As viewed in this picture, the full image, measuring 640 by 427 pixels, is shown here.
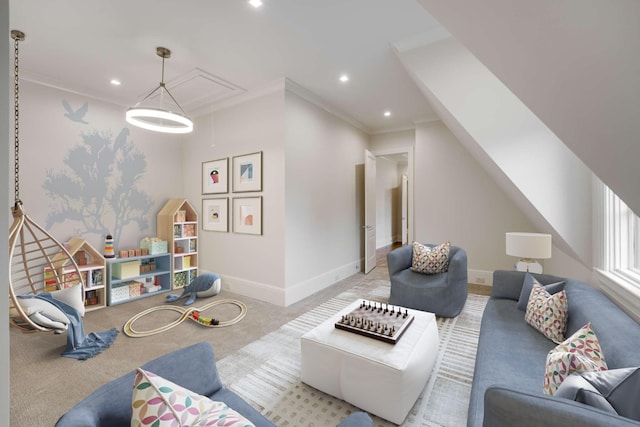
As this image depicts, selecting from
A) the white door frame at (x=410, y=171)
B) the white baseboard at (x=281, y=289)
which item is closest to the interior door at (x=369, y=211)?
the white door frame at (x=410, y=171)

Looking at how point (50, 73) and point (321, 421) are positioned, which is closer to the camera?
point (321, 421)

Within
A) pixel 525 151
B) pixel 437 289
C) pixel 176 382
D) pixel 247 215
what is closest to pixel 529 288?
pixel 437 289

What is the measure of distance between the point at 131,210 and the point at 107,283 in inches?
43.1

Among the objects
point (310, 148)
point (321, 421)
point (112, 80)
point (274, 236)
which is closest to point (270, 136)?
point (310, 148)

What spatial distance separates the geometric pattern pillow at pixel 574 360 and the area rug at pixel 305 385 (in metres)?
0.72

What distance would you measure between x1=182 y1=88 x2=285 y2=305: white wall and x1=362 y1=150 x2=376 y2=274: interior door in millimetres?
1984

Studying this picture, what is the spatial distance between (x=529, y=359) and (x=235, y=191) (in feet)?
11.8

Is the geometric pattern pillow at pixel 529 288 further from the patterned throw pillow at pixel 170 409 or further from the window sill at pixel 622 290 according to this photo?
the patterned throw pillow at pixel 170 409

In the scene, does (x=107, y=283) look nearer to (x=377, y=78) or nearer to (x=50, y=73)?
(x=50, y=73)

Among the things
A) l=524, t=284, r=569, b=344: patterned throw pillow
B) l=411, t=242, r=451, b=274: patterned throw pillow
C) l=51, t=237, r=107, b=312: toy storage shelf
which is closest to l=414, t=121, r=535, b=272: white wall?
l=411, t=242, r=451, b=274: patterned throw pillow

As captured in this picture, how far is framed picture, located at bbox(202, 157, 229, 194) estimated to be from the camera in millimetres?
4098

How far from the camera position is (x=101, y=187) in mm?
3814

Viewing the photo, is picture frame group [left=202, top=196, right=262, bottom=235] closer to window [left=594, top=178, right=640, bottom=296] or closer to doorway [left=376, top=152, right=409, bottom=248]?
window [left=594, top=178, right=640, bottom=296]

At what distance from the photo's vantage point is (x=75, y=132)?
3564 millimetres
